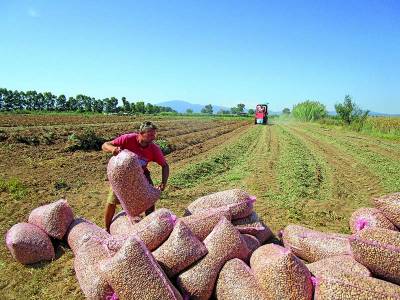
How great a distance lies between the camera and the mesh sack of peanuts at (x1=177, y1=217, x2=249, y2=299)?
3.75 metres

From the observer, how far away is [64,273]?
190 inches

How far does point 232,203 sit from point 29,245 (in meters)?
2.67

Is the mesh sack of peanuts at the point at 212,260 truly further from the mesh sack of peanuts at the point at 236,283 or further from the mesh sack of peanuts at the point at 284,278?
the mesh sack of peanuts at the point at 284,278

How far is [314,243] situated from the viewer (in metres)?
4.51

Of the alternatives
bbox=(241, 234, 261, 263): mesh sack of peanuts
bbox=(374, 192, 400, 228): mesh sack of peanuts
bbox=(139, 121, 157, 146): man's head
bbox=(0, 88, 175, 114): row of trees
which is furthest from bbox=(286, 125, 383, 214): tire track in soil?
bbox=(0, 88, 175, 114): row of trees

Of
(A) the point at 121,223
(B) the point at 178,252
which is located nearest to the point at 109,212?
(A) the point at 121,223

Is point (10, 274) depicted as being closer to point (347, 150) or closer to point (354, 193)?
point (354, 193)

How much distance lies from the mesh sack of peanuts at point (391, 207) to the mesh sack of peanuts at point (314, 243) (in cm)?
51

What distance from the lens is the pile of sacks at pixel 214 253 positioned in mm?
3381

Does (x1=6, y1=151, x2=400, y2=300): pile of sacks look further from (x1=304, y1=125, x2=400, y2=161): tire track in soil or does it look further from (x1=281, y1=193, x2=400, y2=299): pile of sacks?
(x1=304, y1=125, x2=400, y2=161): tire track in soil

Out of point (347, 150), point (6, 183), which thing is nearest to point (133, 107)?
point (347, 150)

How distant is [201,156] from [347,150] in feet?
25.1

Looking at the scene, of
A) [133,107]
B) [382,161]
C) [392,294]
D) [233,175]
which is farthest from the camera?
[133,107]

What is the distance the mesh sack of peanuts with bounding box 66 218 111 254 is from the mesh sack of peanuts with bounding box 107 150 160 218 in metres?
0.46
